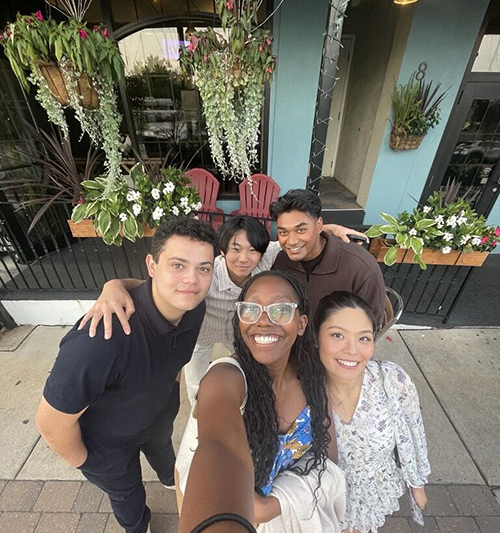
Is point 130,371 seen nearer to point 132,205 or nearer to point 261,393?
point 261,393

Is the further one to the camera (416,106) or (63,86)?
(416,106)

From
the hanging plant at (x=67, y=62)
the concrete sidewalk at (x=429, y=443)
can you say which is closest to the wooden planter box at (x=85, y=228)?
the hanging plant at (x=67, y=62)

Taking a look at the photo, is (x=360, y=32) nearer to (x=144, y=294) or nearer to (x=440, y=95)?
(x=440, y=95)

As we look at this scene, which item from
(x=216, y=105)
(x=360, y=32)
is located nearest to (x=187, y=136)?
(x=216, y=105)

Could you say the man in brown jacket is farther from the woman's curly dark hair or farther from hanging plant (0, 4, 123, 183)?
hanging plant (0, 4, 123, 183)

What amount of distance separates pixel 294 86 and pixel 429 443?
426cm

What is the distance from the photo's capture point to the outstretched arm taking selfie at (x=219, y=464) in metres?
0.60

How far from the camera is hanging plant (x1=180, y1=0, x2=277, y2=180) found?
1.50 meters

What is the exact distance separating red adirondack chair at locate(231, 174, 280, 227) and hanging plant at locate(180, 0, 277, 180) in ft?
7.23

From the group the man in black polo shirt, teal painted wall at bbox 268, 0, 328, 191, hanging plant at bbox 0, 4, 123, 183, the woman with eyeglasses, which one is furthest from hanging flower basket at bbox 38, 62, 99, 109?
teal painted wall at bbox 268, 0, 328, 191

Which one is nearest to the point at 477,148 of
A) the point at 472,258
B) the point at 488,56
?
the point at 488,56

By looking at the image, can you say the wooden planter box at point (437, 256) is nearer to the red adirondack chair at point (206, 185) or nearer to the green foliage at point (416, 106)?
the green foliage at point (416, 106)

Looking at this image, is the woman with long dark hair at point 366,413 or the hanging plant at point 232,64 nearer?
the woman with long dark hair at point 366,413

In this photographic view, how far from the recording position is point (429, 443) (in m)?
2.18
